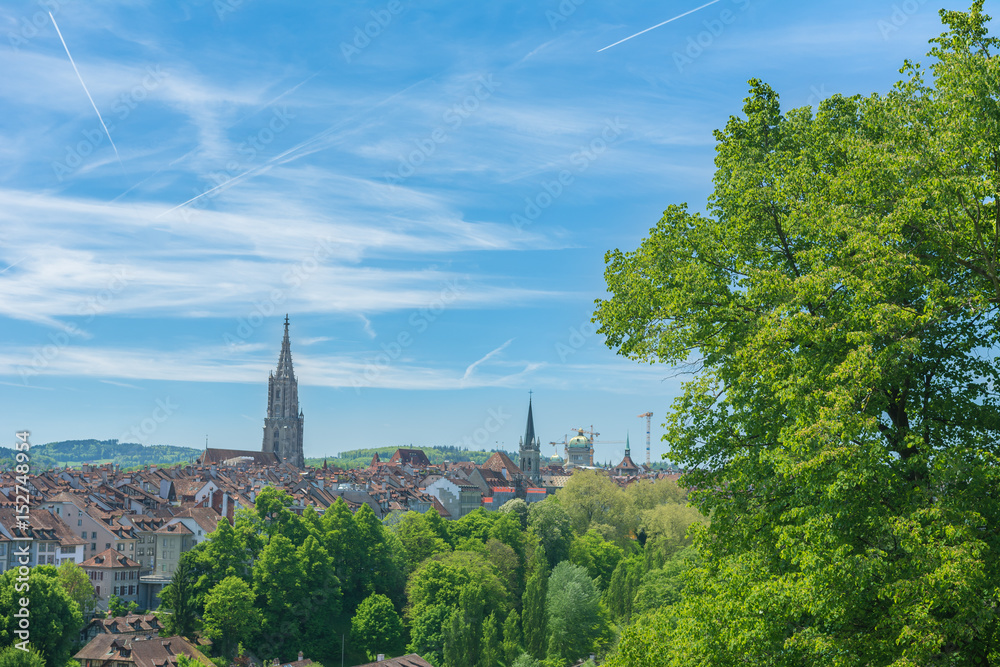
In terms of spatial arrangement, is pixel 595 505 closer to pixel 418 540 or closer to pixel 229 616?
pixel 418 540

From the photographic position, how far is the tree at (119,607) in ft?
256

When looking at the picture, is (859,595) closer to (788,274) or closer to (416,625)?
(788,274)

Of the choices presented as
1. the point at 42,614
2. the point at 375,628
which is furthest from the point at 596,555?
the point at 42,614

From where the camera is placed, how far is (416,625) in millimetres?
75750

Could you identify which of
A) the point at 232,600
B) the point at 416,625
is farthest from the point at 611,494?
the point at 232,600

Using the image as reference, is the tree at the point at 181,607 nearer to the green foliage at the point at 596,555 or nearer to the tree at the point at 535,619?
the tree at the point at 535,619

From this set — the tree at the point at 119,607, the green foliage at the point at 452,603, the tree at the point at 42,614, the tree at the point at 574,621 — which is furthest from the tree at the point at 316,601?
the tree at the point at 574,621

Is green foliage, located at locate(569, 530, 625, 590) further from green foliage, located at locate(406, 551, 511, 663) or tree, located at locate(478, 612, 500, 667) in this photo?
tree, located at locate(478, 612, 500, 667)

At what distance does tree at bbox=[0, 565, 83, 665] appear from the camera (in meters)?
58.4

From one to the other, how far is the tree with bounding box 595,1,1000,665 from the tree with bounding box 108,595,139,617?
7231 centimetres

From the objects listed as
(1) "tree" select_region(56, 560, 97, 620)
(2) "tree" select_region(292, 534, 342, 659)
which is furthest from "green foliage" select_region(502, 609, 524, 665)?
(1) "tree" select_region(56, 560, 97, 620)

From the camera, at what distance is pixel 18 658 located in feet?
179

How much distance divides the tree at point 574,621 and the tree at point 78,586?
110 ft

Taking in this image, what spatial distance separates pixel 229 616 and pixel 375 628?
11.8 m
